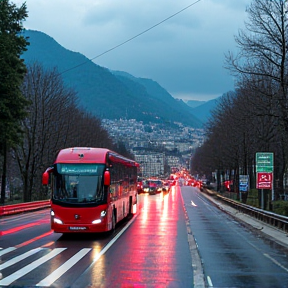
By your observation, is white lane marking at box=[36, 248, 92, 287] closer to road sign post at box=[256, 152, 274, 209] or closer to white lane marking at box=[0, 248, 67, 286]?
white lane marking at box=[0, 248, 67, 286]

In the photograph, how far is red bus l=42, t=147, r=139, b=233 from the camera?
62.0ft

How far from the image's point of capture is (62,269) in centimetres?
1233

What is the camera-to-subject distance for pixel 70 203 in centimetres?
1898

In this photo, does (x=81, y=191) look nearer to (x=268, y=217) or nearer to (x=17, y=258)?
(x=17, y=258)

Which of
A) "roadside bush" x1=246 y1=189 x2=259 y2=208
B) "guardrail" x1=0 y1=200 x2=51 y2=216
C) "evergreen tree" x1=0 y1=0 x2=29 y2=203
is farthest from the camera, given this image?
"roadside bush" x1=246 y1=189 x2=259 y2=208

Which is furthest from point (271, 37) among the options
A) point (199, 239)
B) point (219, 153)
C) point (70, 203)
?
point (219, 153)

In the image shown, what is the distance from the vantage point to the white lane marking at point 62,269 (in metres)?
10.7

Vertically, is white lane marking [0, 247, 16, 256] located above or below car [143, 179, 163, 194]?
below

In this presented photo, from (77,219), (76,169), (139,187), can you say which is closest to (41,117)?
(139,187)

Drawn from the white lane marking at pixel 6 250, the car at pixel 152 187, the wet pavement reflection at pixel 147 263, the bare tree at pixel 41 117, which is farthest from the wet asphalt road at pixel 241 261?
the car at pixel 152 187

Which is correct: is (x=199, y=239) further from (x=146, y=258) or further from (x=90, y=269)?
(x=90, y=269)

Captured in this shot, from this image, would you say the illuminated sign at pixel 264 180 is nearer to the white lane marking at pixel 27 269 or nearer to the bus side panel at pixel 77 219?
the bus side panel at pixel 77 219

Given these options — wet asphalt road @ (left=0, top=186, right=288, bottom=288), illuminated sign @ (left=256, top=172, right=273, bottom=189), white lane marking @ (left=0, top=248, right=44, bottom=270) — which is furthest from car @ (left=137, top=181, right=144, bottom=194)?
white lane marking @ (left=0, top=248, right=44, bottom=270)

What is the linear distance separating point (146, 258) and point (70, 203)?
5478 millimetres
